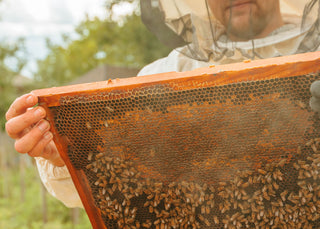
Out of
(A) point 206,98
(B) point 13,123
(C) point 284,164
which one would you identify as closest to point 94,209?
(B) point 13,123

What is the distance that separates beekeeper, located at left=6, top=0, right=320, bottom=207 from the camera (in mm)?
2016

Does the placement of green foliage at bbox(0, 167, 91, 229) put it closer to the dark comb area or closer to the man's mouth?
the dark comb area

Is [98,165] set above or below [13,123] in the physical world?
below

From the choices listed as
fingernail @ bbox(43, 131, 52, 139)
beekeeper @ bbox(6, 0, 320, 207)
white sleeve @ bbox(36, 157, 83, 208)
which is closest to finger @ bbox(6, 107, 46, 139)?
fingernail @ bbox(43, 131, 52, 139)

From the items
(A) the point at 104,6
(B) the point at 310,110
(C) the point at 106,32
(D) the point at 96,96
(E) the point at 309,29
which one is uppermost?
(D) the point at 96,96

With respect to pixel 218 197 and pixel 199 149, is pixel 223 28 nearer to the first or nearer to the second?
pixel 199 149

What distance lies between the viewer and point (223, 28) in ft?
7.68

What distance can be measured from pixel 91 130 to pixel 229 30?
1238mm

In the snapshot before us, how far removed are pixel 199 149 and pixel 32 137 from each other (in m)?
0.97

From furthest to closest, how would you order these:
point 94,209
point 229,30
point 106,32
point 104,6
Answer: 1. point 106,32
2. point 104,6
3. point 229,30
4. point 94,209

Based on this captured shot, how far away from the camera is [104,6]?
9.52 m

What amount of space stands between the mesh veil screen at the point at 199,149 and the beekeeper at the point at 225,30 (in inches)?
19.0

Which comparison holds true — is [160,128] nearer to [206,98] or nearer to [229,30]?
[206,98]

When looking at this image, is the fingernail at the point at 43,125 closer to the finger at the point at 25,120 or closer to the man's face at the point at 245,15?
the finger at the point at 25,120
